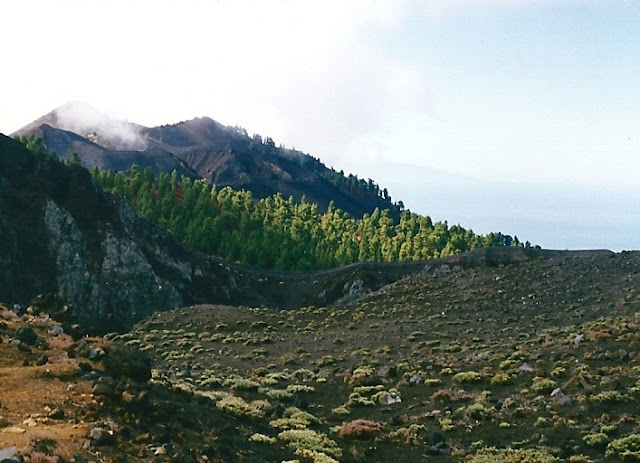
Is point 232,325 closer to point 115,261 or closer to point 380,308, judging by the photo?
point 380,308

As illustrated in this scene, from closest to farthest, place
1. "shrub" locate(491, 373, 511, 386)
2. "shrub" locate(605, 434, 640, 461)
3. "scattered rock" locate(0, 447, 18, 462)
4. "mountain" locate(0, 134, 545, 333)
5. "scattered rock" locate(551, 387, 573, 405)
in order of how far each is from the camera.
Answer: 1. "scattered rock" locate(0, 447, 18, 462)
2. "shrub" locate(605, 434, 640, 461)
3. "scattered rock" locate(551, 387, 573, 405)
4. "shrub" locate(491, 373, 511, 386)
5. "mountain" locate(0, 134, 545, 333)

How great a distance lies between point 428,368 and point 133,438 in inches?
986

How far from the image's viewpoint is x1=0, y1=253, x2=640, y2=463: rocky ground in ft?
55.9

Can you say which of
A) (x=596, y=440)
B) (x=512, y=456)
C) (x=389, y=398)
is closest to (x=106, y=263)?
(x=389, y=398)

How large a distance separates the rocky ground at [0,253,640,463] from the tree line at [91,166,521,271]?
64215mm

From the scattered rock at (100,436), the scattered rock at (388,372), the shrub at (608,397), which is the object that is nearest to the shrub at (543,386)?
the shrub at (608,397)

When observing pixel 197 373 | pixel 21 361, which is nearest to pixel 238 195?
pixel 197 373

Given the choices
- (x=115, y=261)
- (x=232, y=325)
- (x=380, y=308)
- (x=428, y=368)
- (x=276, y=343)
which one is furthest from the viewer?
(x=115, y=261)

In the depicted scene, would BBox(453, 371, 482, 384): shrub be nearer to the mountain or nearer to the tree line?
the mountain

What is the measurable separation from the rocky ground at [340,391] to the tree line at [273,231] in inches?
2528

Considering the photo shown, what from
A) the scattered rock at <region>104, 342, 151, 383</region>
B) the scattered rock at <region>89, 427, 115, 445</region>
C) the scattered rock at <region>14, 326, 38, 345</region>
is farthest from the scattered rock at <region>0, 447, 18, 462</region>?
the scattered rock at <region>14, 326, 38, 345</region>

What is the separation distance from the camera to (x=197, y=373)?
137 feet

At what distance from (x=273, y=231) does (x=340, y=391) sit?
4136 inches

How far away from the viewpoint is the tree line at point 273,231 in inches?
5063
